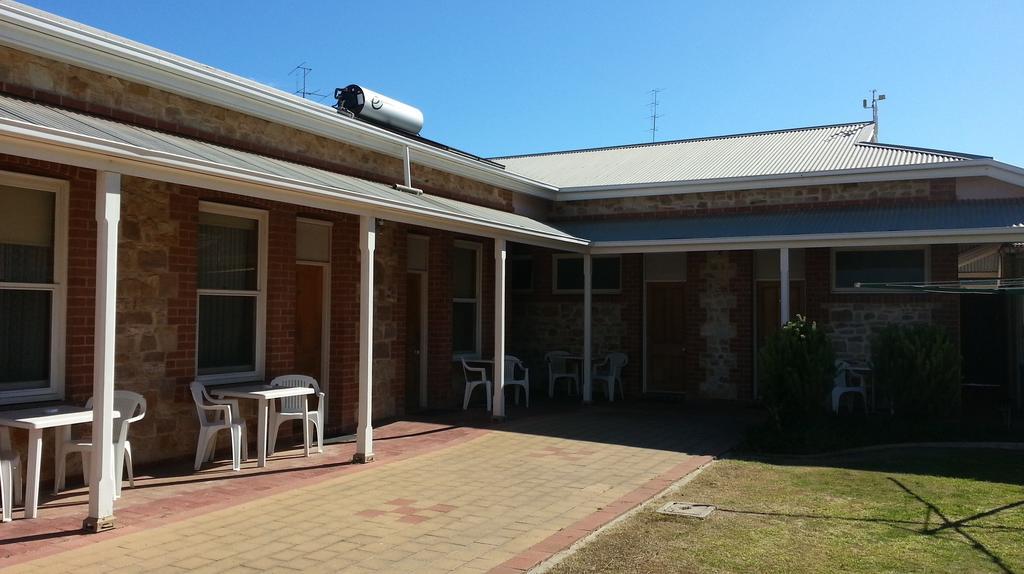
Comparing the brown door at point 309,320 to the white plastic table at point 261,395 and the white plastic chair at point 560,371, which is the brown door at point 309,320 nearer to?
the white plastic table at point 261,395

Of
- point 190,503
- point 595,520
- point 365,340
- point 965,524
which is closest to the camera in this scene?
point 965,524

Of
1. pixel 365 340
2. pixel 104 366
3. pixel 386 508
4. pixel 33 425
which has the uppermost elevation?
pixel 365 340

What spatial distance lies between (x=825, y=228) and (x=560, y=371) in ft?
17.8

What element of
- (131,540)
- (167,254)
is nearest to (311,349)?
(167,254)

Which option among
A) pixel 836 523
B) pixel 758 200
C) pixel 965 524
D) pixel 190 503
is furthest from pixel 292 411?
pixel 758 200

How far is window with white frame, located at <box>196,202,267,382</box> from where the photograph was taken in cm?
832

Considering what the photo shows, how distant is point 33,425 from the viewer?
223 inches

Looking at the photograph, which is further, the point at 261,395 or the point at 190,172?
the point at 261,395

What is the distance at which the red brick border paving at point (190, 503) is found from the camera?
5188 millimetres

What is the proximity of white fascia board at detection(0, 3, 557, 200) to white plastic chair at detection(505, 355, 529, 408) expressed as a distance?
3.39 m

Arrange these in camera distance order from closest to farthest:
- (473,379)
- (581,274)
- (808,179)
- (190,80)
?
(190,80) → (473,379) → (808,179) → (581,274)

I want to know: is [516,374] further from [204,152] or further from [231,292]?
[204,152]

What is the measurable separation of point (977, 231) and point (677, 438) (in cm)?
473

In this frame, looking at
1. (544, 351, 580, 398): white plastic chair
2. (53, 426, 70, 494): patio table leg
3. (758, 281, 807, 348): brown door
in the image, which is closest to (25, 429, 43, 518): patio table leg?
(53, 426, 70, 494): patio table leg
